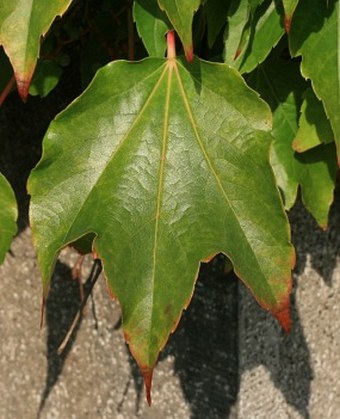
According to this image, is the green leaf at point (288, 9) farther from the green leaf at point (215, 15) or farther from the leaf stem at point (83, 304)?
the leaf stem at point (83, 304)

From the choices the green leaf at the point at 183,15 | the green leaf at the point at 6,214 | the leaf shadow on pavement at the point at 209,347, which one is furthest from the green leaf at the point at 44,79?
the leaf shadow on pavement at the point at 209,347

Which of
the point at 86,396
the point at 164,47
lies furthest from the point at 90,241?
the point at 86,396

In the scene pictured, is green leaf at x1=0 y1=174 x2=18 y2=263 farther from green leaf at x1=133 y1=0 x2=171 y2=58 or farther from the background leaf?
the background leaf

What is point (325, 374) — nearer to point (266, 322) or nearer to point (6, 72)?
point (266, 322)

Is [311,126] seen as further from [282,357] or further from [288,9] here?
[282,357]

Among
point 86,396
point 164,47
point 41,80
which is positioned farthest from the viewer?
point 86,396

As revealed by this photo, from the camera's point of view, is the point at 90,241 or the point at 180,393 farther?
the point at 180,393
